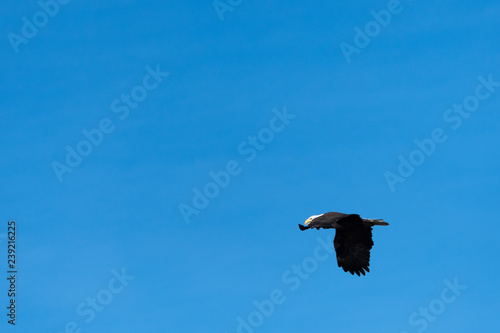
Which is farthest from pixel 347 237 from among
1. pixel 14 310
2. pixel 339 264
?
pixel 14 310

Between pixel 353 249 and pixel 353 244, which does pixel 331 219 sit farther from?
pixel 353 249

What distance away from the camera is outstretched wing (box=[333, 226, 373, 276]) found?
35112mm

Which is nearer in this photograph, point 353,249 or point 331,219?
point 331,219

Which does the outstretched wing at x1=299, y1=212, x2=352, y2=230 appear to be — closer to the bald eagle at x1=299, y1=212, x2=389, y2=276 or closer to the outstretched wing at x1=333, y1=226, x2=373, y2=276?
the bald eagle at x1=299, y1=212, x2=389, y2=276

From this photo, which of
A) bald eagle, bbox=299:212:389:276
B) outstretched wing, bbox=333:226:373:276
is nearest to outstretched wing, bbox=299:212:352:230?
bald eagle, bbox=299:212:389:276

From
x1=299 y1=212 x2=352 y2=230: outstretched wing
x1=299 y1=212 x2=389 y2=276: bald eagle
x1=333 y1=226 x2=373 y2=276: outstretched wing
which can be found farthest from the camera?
x1=333 y1=226 x2=373 y2=276: outstretched wing

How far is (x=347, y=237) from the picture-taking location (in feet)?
116

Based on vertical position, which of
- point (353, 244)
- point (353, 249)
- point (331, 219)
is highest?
point (331, 219)

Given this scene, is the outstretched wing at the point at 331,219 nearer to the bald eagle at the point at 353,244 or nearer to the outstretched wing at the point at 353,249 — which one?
the bald eagle at the point at 353,244

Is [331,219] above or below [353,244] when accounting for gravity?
above

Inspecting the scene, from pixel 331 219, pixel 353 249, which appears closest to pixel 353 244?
pixel 353 249

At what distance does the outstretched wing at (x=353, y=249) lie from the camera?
35.1 m

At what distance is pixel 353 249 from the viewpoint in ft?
116

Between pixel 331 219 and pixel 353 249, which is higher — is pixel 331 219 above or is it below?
above
